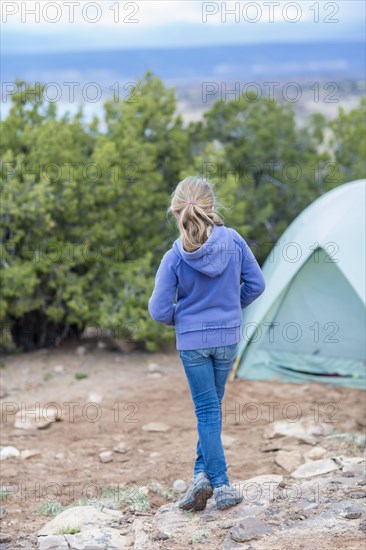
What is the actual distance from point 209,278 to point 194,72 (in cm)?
7683

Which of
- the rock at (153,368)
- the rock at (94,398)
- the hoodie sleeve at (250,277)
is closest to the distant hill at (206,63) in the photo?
the rock at (153,368)

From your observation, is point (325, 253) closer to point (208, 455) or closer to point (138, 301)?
point (138, 301)

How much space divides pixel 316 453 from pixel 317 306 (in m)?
2.10

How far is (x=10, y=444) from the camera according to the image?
6484 millimetres

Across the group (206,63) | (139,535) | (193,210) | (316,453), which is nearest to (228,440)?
(316,453)

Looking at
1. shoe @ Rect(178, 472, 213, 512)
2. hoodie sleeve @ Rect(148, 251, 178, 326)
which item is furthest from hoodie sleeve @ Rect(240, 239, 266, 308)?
shoe @ Rect(178, 472, 213, 512)

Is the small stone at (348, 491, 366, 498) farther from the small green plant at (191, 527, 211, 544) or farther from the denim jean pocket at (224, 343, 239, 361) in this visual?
the denim jean pocket at (224, 343, 239, 361)

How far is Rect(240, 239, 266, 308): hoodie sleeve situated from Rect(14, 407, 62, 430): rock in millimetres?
2888

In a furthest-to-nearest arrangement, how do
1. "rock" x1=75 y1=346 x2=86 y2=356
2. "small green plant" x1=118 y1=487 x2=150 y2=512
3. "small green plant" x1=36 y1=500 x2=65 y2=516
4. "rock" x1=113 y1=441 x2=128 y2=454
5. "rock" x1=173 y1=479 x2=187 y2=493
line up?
"rock" x1=75 y1=346 x2=86 y2=356, "rock" x1=113 y1=441 x2=128 y2=454, "rock" x1=173 y1=479 x2=187 y2=493, "small green plant" x1=36 y1=500 x2=65 y2=516, "small green plant" x1=118 y1=487 x2=150 y2=512

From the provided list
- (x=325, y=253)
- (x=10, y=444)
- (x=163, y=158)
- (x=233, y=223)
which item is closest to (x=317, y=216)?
(x=325, y=253)

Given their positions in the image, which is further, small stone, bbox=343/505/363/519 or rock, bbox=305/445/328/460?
rock, bbox=305/445/328/460

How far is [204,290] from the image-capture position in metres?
4.48

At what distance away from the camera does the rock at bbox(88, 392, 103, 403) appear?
24.3 feet

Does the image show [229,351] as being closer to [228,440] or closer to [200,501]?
[200,501]
